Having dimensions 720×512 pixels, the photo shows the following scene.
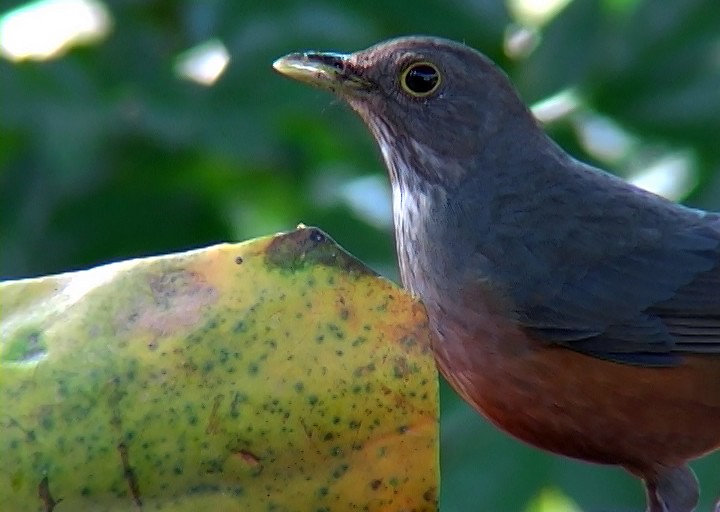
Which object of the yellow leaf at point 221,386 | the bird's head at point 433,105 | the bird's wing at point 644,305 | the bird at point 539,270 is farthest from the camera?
the bird's head at point 433,105

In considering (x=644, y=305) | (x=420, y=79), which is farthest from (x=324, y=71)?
(x=644, y=305)

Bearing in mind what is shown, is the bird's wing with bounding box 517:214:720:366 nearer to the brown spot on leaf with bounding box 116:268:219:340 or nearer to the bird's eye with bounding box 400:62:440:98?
the bird's eye with bounding box 400:62:440:98

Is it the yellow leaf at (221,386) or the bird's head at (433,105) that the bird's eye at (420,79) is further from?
the yellow leaf at (221,386)

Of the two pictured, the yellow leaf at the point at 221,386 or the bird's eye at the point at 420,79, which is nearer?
the yellow leaf at the point at 221,386

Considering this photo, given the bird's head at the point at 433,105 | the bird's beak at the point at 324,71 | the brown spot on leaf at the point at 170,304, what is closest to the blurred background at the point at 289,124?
the bird's head at the point at 433,105

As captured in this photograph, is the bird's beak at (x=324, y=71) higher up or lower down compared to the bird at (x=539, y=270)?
higher up

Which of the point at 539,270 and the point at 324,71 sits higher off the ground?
the point at 324,71

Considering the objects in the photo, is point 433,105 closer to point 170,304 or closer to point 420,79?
point 420,79
